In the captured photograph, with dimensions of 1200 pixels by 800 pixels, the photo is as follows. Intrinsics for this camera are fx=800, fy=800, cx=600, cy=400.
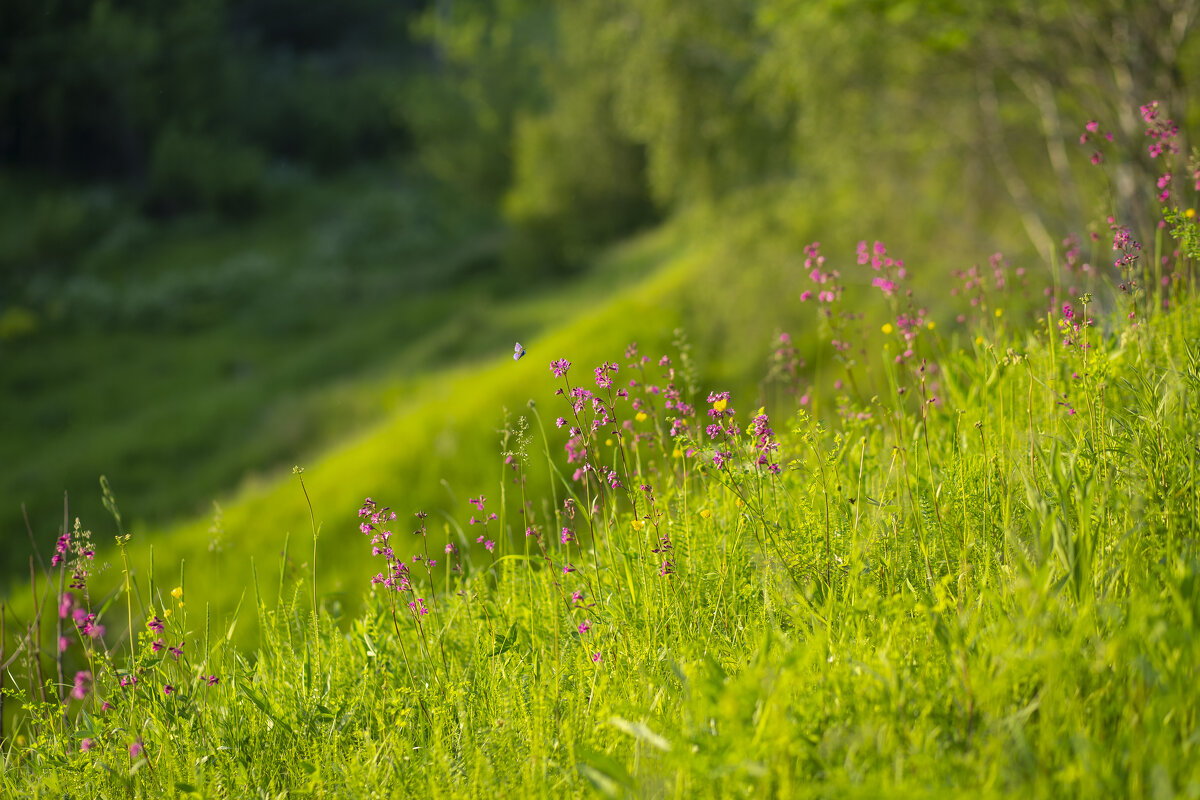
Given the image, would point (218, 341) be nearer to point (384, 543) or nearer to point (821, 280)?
point (384, 543)

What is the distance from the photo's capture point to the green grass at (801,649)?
5.62ft

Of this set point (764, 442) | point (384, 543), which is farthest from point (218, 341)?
point (764, 442)

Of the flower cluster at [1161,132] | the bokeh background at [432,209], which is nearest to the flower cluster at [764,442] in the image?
the bokeh background at [432,209]

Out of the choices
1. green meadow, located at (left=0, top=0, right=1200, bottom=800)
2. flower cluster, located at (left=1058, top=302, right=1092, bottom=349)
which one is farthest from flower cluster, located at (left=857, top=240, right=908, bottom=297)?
flower cluster, located at (left=1058, top=302, right=1092, bottom=349)

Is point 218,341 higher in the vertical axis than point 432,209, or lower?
lower

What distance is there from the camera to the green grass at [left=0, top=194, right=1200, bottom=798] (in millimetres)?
1712

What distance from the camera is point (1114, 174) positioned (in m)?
8.33

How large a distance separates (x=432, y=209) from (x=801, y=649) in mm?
41027

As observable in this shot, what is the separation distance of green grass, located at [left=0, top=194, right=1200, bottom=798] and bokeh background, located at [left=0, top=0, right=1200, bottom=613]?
531 mm

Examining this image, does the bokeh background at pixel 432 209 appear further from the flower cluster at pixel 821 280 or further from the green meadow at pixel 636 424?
the flower cluster at pixel 821 280

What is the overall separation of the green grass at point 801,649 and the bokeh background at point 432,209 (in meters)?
0.53

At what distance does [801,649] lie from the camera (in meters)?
1.94

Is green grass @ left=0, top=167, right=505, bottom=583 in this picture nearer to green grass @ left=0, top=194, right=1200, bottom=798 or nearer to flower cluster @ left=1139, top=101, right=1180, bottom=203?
green grass @ left=0, top=194, right=1200, bottom=798

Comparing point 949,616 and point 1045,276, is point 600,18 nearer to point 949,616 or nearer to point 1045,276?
point 1045,276
